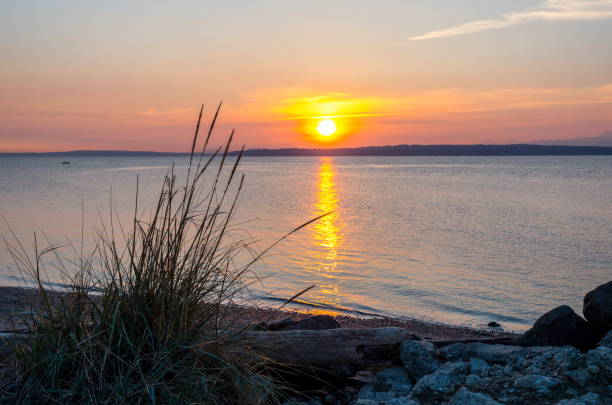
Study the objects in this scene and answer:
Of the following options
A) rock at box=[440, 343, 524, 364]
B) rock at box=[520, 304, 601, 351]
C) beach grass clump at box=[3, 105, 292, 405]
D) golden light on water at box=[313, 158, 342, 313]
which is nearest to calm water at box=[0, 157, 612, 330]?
golden light on water at box=[313, 158, 342, 313]

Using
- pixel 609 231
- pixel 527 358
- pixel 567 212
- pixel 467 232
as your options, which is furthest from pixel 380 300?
pixel 567 212

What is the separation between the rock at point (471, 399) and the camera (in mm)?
3567

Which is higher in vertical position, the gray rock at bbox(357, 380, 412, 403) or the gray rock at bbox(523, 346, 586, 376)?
the gray rock at bbox(523, 346, 586, 376)

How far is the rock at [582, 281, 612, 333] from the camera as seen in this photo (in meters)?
5.53

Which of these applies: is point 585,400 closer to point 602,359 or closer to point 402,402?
point 602,359

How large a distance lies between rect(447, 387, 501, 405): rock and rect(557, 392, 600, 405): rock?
414mm

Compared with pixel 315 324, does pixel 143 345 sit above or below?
above

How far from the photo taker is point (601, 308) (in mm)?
5582

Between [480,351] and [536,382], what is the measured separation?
1.14 meters

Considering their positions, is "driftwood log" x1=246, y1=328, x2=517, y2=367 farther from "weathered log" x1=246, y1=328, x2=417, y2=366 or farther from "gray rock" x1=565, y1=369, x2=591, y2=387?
"gray rock" x1=565, y1=369, x2=591, y2=387

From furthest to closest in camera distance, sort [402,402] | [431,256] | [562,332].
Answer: [431,256] → [562,332] → [402,402]

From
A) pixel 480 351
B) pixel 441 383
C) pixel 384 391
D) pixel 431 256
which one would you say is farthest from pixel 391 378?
pixel 431 256

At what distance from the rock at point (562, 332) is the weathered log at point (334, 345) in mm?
1526

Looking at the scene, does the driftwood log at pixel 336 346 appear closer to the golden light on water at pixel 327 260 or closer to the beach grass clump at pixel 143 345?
the beach grass clump at pixel 143 345
